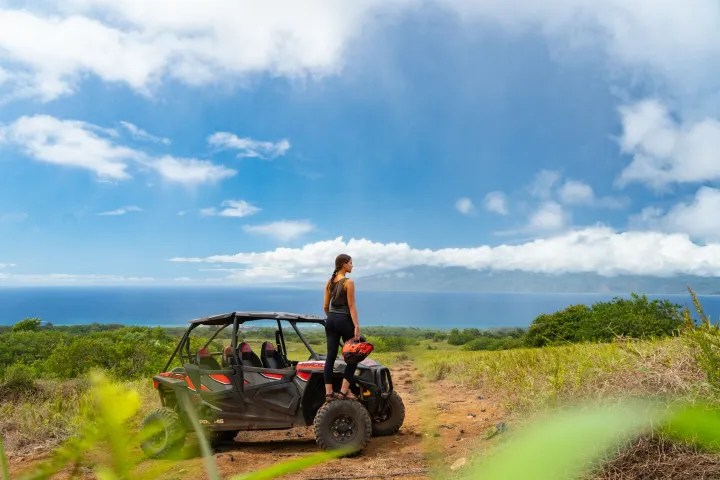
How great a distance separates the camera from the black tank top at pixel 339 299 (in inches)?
324

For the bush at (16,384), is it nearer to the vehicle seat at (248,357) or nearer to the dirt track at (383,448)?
the dirt track at (383,448)

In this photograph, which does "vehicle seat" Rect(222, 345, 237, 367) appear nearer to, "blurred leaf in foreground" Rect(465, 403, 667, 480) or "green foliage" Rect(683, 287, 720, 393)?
"green foliage" Rect(683, 287, 720, 393)

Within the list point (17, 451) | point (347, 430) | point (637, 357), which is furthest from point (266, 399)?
point (637, 357)

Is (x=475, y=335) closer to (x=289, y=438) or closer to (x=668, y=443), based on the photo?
(x=289, y=438)

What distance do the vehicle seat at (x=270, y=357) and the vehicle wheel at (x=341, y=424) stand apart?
1.68m

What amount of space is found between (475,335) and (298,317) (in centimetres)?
4494

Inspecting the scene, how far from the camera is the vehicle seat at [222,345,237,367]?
29.5 ft

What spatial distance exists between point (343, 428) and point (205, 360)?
2.53m

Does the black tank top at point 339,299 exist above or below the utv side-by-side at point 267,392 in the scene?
above

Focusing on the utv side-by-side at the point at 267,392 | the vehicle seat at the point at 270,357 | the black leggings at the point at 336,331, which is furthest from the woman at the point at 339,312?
the vehicle seat at the point at 270,357

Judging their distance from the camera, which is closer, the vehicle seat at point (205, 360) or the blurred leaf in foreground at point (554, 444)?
the blurred leaf in foreground at point (554, 444)

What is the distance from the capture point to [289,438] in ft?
33.4

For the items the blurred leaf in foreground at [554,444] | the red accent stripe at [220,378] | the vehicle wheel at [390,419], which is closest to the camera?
the blurred leaf in foreground at [554,444]

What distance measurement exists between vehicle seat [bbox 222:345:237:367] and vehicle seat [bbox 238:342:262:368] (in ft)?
0.49
